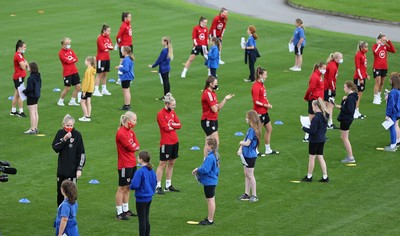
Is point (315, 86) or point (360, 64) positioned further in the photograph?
point (360, 64)

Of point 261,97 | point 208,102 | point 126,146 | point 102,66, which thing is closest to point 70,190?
point 126,146

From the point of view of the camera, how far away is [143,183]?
653 inches

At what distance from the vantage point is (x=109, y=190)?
786 inches

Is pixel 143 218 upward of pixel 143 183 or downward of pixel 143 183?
downward

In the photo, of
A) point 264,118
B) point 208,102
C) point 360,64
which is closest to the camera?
point 208,102

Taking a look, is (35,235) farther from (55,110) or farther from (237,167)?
(55,110)

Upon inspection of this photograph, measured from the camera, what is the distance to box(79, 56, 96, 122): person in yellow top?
25688 millimetres

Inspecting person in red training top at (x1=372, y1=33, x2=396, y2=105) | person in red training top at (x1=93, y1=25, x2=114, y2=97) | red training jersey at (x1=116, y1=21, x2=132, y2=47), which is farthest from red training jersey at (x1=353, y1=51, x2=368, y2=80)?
red training jersey at (x1=116, y1=21, x2=132, y2=47)

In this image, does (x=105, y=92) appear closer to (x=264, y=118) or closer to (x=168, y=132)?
(x=264, y=118)

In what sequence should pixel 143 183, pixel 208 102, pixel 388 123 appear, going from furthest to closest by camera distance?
pixel 388 123 → pixel 208 102 → pixel 143 183

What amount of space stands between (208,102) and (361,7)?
29.5 m

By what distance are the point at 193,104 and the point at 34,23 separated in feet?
49.3

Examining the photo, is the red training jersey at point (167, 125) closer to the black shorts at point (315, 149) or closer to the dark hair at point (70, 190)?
the black shorts at point (315, 149)

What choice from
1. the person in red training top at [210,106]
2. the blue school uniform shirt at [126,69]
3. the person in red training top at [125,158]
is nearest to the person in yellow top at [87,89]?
the blue school uniform shirt at [126,69]
